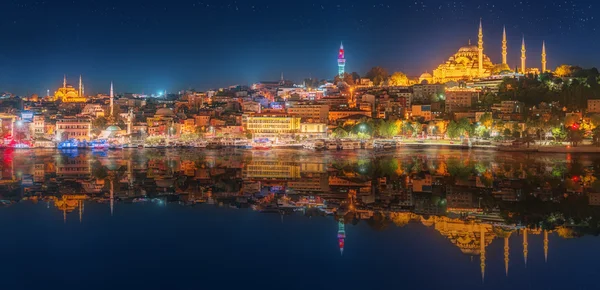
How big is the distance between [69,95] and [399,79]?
651 inches

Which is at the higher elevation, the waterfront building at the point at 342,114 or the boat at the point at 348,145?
the waterfront building at the point at 342,114

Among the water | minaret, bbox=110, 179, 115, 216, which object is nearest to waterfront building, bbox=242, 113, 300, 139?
the water

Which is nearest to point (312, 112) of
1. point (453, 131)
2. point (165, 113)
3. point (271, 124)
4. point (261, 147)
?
point (271, 124)

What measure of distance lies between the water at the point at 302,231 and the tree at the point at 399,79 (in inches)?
683

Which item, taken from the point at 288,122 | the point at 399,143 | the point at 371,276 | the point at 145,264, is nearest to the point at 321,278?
the point at 371,276

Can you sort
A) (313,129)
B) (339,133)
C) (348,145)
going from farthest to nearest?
(313,129)
(339,133)
(348,145)

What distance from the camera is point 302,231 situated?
15.5 ft

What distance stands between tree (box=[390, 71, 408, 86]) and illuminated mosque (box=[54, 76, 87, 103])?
15.2m

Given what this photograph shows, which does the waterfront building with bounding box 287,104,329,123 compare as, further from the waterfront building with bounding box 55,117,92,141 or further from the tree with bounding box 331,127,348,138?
the waterfront building with bounding box 55,117,92,141

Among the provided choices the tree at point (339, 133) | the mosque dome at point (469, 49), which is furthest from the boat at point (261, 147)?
the mosque dome at point (469, 49)

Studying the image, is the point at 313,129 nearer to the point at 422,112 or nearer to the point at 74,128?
the point at 422,112

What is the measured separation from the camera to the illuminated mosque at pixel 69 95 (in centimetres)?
3010

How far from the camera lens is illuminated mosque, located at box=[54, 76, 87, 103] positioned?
30095 mm

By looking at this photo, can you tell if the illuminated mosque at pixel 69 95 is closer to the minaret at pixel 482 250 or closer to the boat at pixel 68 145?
the boat at pixel 68 145
